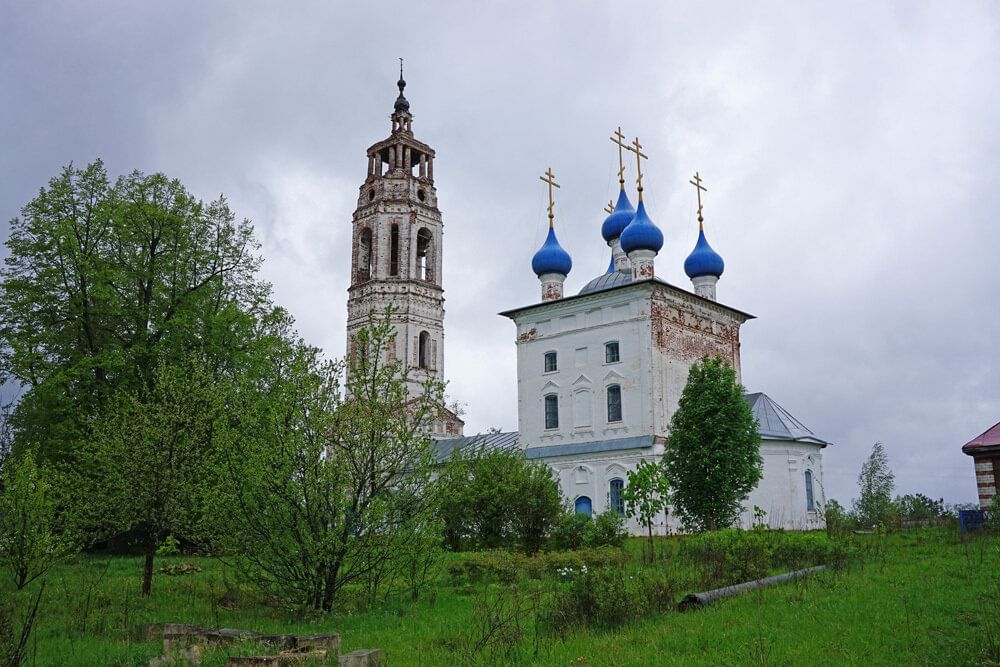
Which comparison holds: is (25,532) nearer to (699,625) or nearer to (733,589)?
(699,625)

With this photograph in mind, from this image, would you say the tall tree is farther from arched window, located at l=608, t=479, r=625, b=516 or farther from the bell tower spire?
the bell tower spire

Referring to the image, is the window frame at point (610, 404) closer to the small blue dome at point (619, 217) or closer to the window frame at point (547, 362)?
the window frame at point (547, 362)

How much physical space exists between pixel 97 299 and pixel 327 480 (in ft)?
49.1

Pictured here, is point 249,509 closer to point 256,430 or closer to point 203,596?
Answer: point 256,430

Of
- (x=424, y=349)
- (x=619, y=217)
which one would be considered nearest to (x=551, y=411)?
(x=619, y=217)

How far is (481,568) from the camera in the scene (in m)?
13.9

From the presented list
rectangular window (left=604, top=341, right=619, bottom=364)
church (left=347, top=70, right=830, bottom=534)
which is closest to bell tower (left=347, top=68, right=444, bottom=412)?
church (left=347, top=70, right=830, bottom=534)

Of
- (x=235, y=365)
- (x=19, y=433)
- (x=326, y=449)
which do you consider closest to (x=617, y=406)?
(x=235, y=365)

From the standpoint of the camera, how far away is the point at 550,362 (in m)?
30.4

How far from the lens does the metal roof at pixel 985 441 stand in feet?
60.3

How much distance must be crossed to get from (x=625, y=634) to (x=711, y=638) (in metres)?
0.85

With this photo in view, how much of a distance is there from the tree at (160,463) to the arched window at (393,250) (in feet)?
98.0

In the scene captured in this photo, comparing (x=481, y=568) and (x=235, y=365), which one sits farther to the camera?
(x=235, y=365)

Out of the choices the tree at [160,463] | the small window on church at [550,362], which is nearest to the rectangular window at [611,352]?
the small window on church at [550,362]
